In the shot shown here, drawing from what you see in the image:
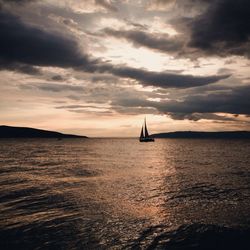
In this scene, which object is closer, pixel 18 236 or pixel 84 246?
pixel 84 246

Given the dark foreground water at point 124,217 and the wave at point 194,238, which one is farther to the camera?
the dark foreground water at point 124,217

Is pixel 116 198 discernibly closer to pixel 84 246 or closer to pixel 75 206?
pixel 75 206

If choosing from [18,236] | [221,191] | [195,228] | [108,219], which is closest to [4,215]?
[18,236]

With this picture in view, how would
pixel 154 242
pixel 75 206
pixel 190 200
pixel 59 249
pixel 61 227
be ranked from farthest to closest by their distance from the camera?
pixel 190 200
pixel 75 206
pixel 61 227
pixel 154 242
pixel 59 249

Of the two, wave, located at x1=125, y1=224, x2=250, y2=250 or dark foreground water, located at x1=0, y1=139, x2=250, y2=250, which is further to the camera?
dark foreground water, located at x1=0, y1=139, x2=250, y2=250

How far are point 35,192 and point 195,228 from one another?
1695 cm

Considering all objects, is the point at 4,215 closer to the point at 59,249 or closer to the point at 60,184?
the point at 59,249

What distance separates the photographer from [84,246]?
1306 centimetres

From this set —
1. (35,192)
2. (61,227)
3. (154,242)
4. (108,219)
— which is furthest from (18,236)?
(35,192)

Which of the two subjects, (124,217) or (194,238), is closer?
(194,238)

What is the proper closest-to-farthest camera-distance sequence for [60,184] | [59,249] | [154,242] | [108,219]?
[59,249] < [154,242] < [108,219] < [60,184]

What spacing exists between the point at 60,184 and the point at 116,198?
1026 centimetres

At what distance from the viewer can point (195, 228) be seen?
15.8 meters

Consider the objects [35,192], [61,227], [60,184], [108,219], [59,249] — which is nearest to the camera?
[59,249]
